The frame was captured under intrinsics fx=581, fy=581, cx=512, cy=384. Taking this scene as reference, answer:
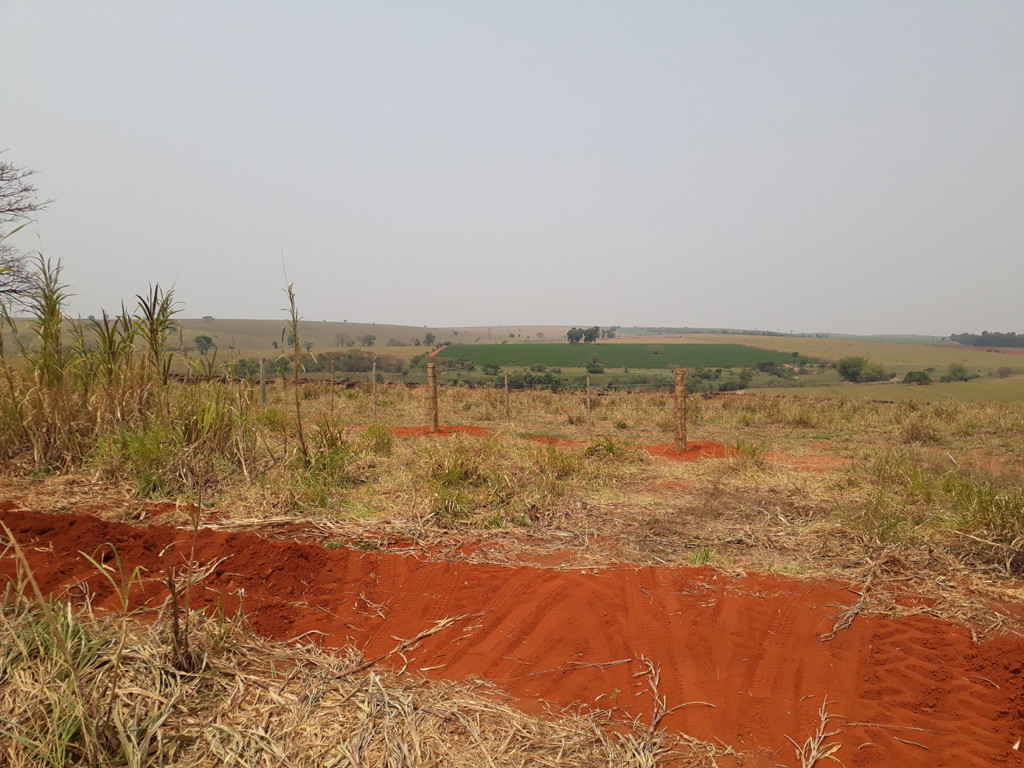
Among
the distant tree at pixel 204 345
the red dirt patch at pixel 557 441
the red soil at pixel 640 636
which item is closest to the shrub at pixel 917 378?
the red dirt patch at pixel 557 441

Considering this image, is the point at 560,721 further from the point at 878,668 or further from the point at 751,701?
the point at 878,668

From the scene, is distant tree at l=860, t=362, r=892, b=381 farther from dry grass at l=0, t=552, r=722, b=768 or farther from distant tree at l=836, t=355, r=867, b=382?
dry grass at l=0, t=552, r=722, b=768

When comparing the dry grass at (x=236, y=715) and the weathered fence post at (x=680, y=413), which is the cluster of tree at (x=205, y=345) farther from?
the weathered fence post at (x=680, y=413)

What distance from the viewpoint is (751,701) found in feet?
9.22

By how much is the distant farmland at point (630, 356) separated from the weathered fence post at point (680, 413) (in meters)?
35.3

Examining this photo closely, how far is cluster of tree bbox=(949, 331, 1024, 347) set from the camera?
78.8 m

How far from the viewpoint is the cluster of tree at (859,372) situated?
1420 inches

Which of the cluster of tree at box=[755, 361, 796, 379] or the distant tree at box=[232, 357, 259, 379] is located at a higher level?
the distant tree at box=[232, 357, 259, 379]

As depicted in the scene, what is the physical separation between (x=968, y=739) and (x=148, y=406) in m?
7.23

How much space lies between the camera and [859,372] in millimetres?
36688

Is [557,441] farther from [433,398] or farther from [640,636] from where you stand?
[640,636]

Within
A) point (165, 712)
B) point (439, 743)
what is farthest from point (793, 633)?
point (165, 712)

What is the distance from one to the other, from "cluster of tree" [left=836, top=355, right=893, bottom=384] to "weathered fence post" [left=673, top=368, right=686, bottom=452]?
99.1 ft

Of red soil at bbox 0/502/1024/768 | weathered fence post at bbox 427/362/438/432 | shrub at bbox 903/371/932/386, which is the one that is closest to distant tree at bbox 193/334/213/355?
red soil at bbox 0/502/1024/768
